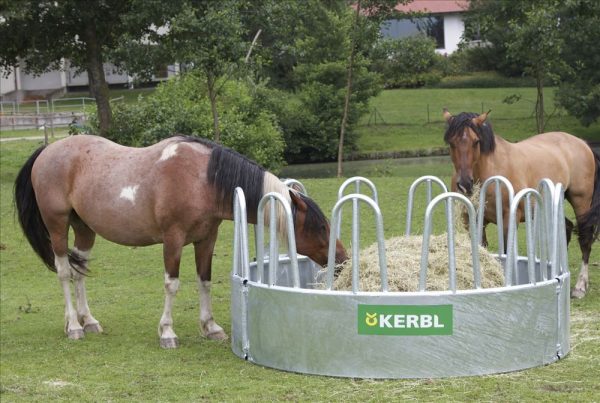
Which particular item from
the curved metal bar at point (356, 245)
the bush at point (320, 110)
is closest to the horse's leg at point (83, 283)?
the curved metal bar at point (356, 245)

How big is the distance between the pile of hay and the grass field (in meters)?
0.82

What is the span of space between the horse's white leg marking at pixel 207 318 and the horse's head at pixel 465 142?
8.58 ft

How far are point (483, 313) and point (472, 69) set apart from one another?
45.3m

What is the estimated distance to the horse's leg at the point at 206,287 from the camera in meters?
8.45

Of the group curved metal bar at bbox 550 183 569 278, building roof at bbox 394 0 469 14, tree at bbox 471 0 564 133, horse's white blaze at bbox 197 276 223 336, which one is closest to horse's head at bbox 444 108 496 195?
curved metal bar at bbox 550 183 569 278

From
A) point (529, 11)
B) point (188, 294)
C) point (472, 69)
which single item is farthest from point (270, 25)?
point (472, 69)

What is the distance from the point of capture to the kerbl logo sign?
669cm

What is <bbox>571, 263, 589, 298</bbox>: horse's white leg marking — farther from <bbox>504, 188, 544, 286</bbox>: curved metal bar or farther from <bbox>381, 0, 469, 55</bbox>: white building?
<bbox>381, 0, 469, 55</bbox>: white building

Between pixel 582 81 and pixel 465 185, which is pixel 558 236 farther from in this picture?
pixel 582 81

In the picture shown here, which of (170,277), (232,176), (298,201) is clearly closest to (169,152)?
(232,176)

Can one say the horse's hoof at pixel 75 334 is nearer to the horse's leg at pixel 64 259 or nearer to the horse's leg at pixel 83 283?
the horse's leg at pixel 64 259

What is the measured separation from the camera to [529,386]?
6.50 metres

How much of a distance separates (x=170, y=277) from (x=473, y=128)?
10.9 feet

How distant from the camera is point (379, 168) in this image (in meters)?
25.4
